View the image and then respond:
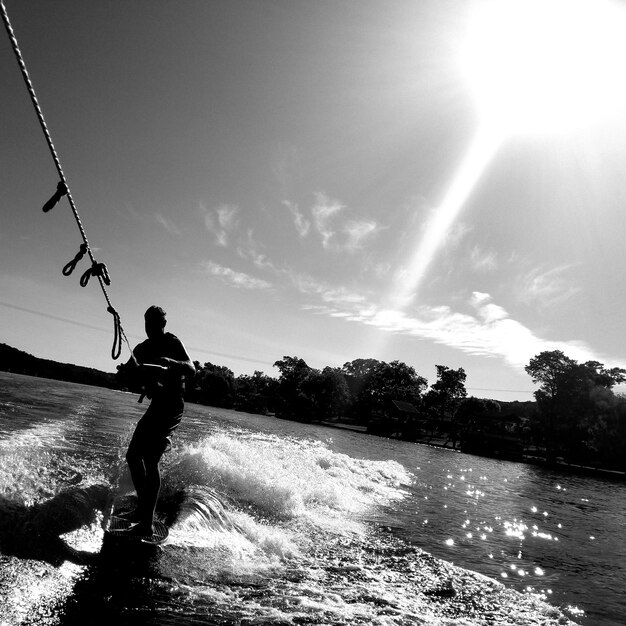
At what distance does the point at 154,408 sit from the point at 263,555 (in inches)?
100

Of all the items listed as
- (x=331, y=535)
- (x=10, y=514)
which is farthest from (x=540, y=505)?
(x=10, y=514)

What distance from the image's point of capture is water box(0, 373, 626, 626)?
12.5 feet

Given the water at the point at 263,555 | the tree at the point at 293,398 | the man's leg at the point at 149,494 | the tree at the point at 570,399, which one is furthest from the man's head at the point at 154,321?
the tree at the point at 293,398

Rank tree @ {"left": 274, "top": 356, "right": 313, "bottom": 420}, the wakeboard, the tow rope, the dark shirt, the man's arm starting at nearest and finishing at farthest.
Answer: the tow rope, the wakeboard, the man's arm, the dark shirt, tree @ {"left": 274, "top": 356, "right": 313, "bottom": 420}

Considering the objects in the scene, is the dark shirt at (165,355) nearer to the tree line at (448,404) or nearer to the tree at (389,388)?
the tree line at (448,404)

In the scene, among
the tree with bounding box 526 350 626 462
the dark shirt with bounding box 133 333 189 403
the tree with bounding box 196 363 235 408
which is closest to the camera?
the dark shirt with bounding box 133 333 189 403

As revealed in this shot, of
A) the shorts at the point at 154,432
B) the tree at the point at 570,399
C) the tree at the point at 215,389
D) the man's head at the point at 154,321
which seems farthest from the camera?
the tree at the point at 215,389

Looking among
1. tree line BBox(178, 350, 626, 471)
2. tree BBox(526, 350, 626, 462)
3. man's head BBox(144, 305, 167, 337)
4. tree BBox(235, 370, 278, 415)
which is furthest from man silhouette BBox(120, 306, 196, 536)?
tree BBox(235, 370, 278, 415)

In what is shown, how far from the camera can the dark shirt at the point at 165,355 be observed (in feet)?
18.0

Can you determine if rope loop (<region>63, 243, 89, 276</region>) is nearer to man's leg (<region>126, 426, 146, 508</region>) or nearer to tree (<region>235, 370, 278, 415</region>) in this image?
man's leg (<region>126, 426, 146, 508</region>)

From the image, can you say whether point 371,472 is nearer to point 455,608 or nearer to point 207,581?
point 455,608

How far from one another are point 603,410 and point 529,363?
1388cm

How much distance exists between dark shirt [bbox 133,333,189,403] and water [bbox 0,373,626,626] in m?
1.85

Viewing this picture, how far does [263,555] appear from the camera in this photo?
17.9 feet
